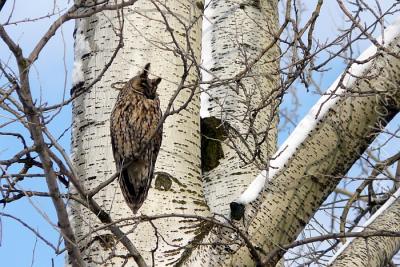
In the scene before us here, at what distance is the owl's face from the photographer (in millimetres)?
3014

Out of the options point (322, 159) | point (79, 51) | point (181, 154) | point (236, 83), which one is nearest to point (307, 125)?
point (322, 159)

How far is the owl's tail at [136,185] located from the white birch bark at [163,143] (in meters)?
0.03

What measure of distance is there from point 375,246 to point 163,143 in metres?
0.89

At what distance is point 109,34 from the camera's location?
3139mm

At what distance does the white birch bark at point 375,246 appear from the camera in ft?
9.72

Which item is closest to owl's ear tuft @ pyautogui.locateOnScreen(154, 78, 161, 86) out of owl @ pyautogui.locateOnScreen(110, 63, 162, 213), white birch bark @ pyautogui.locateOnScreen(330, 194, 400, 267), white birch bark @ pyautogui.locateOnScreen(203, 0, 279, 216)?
owl @ pyautogui.locateOnScreen(110, 63, 162, 213)

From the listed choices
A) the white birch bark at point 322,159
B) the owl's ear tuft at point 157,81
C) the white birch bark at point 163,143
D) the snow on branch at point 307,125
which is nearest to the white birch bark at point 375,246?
the white birch bark at point 322,159

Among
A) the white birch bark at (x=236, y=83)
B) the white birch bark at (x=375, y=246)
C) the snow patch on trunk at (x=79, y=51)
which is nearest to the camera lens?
the white birch bark at (x=375, y=246)

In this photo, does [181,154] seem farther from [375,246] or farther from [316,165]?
[375,246]

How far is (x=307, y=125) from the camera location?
280 cm

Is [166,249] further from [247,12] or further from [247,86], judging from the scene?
[247,12]

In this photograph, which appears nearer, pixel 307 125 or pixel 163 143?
pixel 307 125

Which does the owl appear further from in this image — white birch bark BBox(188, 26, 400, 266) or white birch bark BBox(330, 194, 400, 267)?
white birch bark BBox(330, 194, 400, 267)

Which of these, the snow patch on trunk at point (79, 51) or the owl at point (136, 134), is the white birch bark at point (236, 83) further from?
the snow patch on trunk at point (79, 51)
